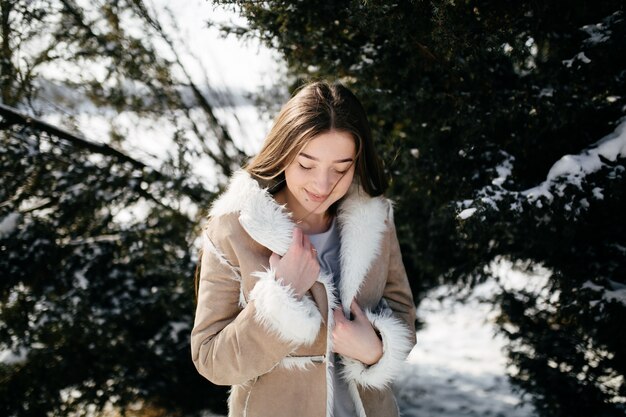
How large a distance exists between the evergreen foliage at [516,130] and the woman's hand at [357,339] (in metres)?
0.76

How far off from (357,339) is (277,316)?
1.14 feet

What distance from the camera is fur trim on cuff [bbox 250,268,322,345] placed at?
4.79 ft

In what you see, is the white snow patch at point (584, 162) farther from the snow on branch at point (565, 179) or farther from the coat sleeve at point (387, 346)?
the coat sleeve at point (387, 346)

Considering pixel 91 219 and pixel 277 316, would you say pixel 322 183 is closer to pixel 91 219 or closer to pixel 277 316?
pixel 277 316

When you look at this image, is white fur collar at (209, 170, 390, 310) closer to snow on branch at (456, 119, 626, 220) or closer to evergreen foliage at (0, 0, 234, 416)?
snow on branch at (456, 119, 626, 220)

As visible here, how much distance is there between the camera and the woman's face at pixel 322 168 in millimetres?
1612

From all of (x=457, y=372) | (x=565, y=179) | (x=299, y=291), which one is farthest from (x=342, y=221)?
(x=457, y=372)

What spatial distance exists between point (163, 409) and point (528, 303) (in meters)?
2.79

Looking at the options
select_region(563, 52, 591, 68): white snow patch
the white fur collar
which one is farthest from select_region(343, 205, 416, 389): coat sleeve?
select_region(563, 52, 591, 68): white snow patch

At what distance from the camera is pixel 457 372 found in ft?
14.6

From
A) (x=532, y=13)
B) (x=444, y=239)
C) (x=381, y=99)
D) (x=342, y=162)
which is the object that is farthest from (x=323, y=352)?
(x=532, y=13)

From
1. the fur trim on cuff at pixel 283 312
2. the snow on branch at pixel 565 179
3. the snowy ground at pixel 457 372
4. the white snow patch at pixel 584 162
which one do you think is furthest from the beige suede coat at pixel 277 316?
the snowy ground at pixel 457 372

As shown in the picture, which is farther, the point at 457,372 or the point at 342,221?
the point at 457,372

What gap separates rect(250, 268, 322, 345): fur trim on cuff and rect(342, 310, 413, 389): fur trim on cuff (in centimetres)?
28
